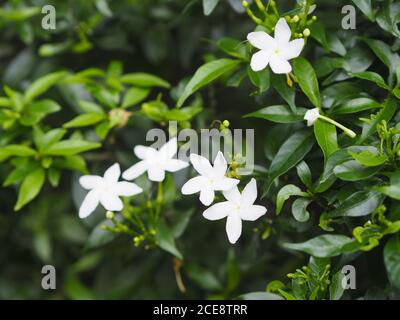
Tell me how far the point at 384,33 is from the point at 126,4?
785 millimetres

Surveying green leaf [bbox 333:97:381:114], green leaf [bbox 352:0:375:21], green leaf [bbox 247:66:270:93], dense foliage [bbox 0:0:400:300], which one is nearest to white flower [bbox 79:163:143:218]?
dense foliage [bbox 0:0:400:300]

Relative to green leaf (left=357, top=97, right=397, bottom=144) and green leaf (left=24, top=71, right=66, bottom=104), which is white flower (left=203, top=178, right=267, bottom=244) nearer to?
green leaf (left=357, top=97, right=397, bottom=144)

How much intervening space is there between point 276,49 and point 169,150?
315 mm

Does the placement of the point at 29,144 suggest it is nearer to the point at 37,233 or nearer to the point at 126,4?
the point at 37,233

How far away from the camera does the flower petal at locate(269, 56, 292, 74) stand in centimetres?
107

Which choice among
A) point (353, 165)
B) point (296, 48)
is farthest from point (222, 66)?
point (353, 165)

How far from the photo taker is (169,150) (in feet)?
4.07

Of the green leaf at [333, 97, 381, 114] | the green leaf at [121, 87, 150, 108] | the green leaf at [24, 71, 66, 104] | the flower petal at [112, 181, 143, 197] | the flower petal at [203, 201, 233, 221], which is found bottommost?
the flower petal at [203, 201, 233, 221]

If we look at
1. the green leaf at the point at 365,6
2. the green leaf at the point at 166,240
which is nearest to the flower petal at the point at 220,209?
the green leaf at the point at 166,240

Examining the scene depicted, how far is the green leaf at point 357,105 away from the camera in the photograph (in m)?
1.09

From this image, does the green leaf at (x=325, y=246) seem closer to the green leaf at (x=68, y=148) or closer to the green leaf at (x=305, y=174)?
the green leaf at (x=305, y=174)

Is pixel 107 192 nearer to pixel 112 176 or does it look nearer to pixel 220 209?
pixel 112 176

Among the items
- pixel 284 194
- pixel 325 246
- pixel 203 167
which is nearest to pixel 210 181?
pixel 203 167

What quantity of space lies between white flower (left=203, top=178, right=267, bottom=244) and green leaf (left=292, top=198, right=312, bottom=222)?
60mm
